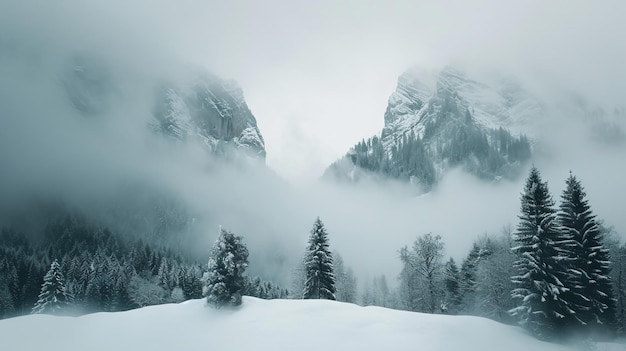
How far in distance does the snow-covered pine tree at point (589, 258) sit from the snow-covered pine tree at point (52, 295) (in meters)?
64.2

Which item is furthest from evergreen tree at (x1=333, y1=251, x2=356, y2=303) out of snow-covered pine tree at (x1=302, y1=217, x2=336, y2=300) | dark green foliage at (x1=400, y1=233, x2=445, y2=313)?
snow-covered pine tree at (x1=302, y1=217, x2=336, y2=300)

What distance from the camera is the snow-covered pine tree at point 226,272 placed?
29.8m

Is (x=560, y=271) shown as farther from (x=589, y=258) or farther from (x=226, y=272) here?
(x=226, y=272)

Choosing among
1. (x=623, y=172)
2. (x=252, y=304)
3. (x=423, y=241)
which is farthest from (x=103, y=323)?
(x=623, y=172)

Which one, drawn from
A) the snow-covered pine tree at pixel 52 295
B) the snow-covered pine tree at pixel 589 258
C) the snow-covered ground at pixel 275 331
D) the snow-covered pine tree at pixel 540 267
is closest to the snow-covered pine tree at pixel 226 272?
the snow-covered ground at pixel 275 331

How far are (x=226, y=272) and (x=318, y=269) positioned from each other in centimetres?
1551

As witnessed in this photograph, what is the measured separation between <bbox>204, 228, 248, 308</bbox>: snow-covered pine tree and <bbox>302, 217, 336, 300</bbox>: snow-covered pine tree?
13004 mm

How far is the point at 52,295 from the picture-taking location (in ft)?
178

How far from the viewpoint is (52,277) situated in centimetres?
5500

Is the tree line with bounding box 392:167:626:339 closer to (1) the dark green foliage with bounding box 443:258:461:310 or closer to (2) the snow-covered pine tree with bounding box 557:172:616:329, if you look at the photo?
(2) the snow-covered pine tree with bounding box 557:172:616:329

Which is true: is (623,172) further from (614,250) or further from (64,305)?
(64,305)

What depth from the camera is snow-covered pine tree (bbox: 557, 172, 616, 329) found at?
97.7 feet

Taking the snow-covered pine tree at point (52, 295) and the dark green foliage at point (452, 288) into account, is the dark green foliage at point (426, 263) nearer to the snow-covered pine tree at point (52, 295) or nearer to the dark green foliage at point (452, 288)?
the dark green foliage at point (452, 288)

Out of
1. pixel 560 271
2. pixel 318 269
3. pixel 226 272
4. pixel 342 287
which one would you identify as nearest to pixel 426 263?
pixel 318 269
